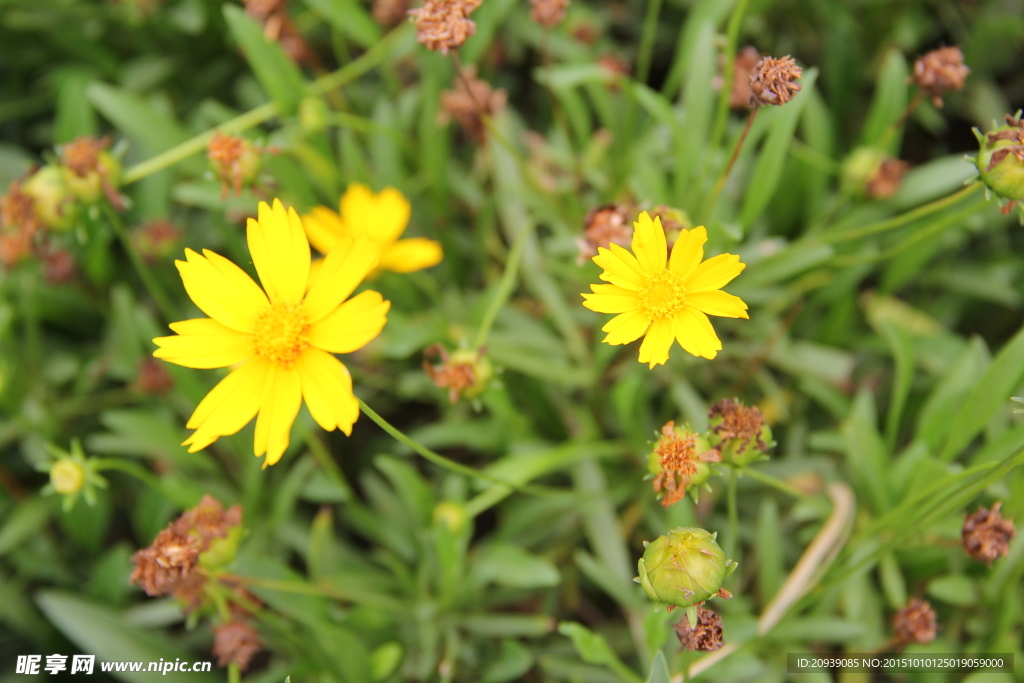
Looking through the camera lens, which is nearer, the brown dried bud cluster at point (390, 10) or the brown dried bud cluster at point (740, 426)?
the brown dried bud cluster at point (740, 426)

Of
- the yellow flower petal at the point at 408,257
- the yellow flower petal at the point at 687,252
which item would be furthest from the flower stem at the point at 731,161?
the yellow flower petal at the point at 408,257

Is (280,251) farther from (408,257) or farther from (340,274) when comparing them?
(408,257)

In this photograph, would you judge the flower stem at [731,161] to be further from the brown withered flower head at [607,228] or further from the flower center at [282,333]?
the flower center at [282,333]

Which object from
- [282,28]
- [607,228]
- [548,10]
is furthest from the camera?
[282,28]

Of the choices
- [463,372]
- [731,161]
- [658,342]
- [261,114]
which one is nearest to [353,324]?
[463,372]

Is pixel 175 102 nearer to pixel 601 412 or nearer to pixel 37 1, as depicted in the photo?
pixel 37 1

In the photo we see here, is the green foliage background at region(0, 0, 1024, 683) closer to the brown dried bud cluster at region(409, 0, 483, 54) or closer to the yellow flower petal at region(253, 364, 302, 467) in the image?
the brown dried bud cluster at region(409, 0, 483, 54)

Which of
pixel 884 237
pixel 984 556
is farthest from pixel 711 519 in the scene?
pixel 884 237
